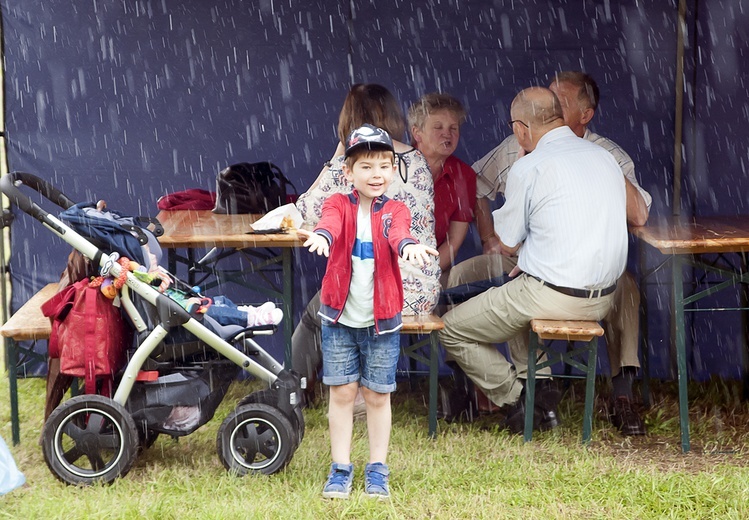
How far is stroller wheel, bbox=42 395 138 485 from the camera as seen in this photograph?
4.45 metres

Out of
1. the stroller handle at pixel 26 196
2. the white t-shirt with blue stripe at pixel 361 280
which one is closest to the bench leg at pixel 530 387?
the white t-shirt with blue stripe at pixel 361 280

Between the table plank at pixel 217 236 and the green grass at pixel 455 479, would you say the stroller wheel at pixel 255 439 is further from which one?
the table plank at pixel 217 236

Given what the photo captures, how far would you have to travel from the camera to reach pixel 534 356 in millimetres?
5121

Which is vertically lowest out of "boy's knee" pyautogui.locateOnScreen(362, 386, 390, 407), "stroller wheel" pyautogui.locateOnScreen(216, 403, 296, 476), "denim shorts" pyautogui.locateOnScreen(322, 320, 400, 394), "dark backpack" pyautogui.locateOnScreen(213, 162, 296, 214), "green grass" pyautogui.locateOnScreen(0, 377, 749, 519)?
"green grass" pyautogui.locateOnScreen(0, 377, 749, 519)

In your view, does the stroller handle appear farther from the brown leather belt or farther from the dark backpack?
the brown leather belt

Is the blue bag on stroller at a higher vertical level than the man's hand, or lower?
higher

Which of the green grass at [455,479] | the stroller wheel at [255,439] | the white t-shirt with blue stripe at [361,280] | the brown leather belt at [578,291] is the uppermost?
the white t-shirt with blue stripe at [361,280]

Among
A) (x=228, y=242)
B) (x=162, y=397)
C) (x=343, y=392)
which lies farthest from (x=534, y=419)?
(x=162, y=397)

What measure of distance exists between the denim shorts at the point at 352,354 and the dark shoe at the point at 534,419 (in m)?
1.30

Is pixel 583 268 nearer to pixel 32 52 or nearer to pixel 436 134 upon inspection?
pixel 436 134

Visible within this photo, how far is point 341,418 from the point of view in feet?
14.4

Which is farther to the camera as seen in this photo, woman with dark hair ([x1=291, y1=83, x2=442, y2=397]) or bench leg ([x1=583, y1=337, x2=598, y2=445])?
woman with dark hair ([x1=291, y1=83, x2=442, y2=397])

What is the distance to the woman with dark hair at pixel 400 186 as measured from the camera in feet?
16.9

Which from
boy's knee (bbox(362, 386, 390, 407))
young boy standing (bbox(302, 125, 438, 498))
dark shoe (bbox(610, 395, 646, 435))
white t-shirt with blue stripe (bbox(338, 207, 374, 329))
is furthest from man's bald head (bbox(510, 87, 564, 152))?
boy's knee (bbox(362, 386, 390, 407))
